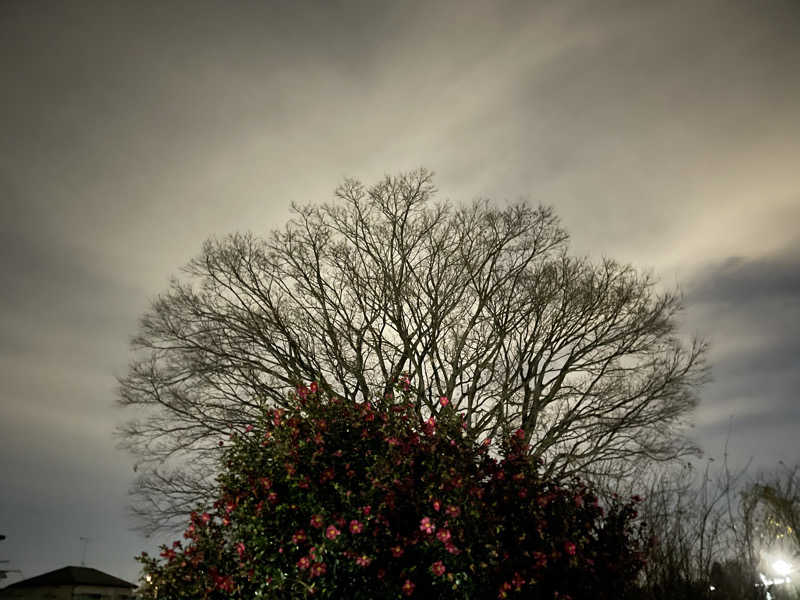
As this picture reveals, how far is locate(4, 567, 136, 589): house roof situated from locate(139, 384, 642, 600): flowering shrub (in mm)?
63588

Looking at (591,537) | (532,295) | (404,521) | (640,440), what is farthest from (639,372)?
(404,521)

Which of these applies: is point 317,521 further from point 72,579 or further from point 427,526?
point 72,579

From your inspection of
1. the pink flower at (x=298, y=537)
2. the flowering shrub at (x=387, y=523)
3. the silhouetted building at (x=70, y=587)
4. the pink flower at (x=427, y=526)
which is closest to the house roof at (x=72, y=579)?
the silhouetted building at (x=70, y=587)

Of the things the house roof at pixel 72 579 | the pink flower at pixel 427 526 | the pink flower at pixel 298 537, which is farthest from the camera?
the house roof at pixel 72 579

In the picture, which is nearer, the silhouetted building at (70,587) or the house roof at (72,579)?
the silhouetted building at (70,587)

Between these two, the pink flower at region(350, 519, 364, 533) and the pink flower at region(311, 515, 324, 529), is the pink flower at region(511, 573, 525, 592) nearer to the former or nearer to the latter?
the pink flower at region(350, 519, 364, 533)

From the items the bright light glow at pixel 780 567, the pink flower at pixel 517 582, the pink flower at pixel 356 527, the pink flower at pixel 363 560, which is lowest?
the bright light glow at pixel 780 567

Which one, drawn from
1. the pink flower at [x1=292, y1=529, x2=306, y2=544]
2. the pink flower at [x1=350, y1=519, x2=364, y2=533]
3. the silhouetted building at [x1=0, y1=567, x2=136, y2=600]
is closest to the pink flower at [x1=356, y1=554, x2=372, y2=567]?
the pink flower at [x1=350, y1=519, x2=364, y2=533]

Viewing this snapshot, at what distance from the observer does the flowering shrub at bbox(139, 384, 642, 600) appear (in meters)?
6.14

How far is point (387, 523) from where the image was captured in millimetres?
6238

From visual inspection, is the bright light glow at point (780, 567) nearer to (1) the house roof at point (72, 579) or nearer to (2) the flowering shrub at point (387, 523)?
(2) the flowering shrub at point (387, 523)

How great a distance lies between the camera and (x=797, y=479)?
1881 cm

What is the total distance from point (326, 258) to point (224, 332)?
120 inches

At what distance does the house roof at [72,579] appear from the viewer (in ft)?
191
